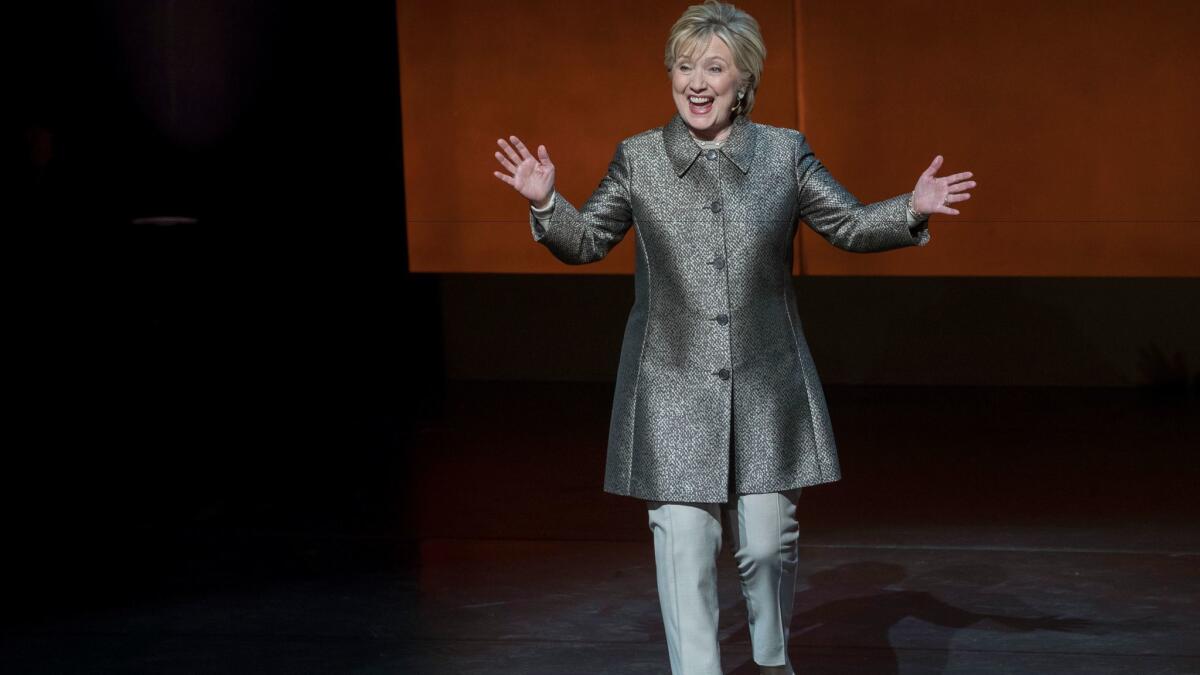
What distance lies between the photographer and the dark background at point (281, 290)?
23.8 ft

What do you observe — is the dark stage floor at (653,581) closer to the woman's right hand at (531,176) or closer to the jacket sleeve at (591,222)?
the jacket sleeve at (591,222)

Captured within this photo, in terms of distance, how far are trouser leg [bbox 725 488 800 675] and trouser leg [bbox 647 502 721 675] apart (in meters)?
0.07

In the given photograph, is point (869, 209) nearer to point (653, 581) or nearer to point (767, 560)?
point (767, 560)

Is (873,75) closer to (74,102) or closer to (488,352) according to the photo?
(488,352)

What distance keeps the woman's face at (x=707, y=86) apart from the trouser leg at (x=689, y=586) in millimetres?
733

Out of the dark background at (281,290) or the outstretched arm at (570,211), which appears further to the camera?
the dark background at (281,290)

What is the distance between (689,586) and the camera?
3.11 metres

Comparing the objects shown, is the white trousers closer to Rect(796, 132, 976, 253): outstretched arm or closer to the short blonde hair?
Rect(796, 132, 976, 253): outstretched arm

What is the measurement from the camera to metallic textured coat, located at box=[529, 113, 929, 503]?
3127 mm

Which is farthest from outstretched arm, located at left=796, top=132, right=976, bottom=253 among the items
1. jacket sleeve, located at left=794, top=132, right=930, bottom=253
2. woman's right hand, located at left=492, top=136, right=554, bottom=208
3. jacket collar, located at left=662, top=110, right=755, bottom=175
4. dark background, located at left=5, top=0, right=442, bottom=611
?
dark background, located at left=5, top=0, right=442, bottom=611

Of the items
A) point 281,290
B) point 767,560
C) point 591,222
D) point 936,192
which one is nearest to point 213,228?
point 281,290

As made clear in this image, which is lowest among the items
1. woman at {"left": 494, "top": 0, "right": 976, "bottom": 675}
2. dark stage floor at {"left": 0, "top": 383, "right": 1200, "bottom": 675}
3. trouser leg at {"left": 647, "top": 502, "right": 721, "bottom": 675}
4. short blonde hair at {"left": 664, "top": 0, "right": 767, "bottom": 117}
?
dark stage floor at {"left": 0, "top": 383, "right": 1200, "bottom": 675}

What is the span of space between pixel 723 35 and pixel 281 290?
5.29 meters

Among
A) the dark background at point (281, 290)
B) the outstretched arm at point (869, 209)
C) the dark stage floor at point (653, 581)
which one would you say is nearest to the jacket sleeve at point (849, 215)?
the outstretched arm at point (869, 209)
